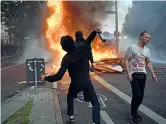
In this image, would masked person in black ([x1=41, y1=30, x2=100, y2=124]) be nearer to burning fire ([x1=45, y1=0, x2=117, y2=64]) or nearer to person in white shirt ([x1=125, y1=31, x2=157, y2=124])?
person in white shirt ([x1=125, y1=31, x2=157, y2=124])

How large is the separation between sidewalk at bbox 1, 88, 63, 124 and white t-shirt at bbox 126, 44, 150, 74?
5.80 feet

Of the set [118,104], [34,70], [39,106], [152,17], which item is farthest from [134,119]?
[152,17]

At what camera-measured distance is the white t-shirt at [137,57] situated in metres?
6.22

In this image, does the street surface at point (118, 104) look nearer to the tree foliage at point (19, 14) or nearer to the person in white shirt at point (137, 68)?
the person in white shirt at point (137, 68)

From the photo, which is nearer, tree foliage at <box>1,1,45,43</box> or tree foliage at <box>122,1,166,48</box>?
tree foliage at <box>122,1,166,48</box>

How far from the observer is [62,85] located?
1191 centimetres

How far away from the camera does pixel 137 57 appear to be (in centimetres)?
622

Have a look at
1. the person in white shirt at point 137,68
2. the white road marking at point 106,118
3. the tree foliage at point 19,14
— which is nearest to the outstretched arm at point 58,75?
the person in white shirt at point 137,68

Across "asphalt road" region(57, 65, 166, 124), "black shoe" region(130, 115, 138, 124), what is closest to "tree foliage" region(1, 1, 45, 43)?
"asphalt road" region(57, 65, 166, 124)

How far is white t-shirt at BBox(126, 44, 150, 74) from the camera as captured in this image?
20.4 feet

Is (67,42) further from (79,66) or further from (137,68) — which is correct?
(137,68)

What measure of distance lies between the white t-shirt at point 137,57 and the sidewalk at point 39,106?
1767 millimetres

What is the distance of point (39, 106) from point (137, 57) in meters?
2.78

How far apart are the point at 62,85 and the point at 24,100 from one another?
132 inches
